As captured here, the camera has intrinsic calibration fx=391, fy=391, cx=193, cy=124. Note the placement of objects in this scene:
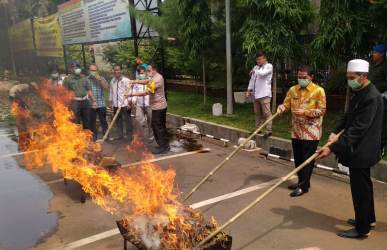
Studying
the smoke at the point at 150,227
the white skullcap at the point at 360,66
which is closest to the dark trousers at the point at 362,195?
the white skullcap at the point at 360,66

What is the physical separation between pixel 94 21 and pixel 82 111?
26.3 ft

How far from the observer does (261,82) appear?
27.7ft

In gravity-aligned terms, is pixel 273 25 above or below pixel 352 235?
above

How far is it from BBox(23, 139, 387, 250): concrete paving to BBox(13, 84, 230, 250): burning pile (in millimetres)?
450

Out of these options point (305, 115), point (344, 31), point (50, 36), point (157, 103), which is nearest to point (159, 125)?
point (157, 103)

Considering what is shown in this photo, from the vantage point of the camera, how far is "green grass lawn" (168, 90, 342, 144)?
356 inches

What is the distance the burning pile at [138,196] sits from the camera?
143 inches

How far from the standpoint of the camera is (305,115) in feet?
18.3

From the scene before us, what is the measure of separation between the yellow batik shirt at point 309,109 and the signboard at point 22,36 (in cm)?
1229

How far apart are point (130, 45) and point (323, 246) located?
48.9 feet

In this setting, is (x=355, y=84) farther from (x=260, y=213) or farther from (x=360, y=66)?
(x=260, y=213)

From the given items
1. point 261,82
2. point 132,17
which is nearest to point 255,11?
point 261,82

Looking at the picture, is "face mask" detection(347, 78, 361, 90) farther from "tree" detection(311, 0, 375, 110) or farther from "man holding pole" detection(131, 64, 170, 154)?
"man holding pole" detection(131, 64, 170, 154)

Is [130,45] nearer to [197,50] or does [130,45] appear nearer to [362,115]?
[197,50]
